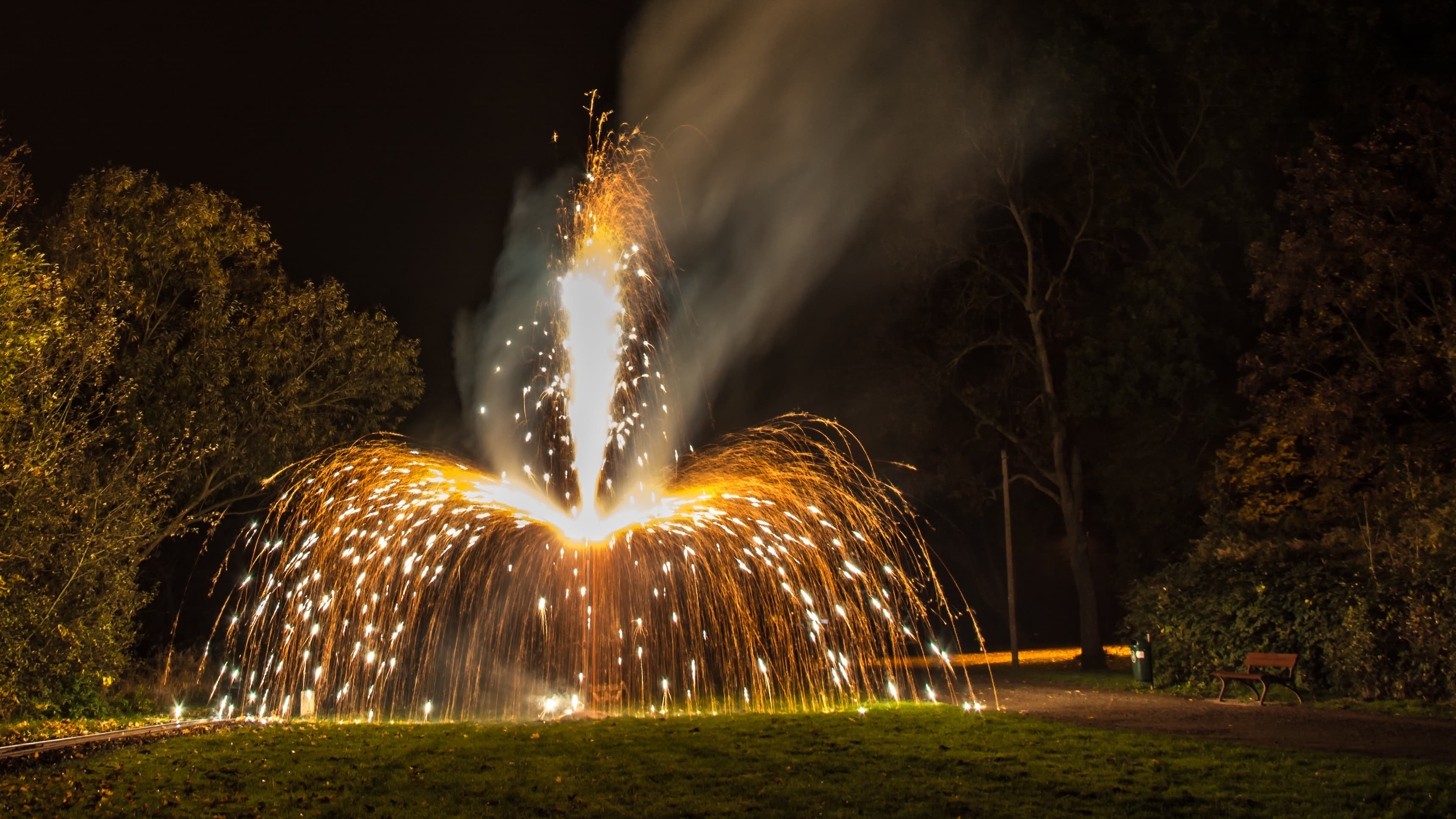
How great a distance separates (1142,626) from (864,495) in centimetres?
906

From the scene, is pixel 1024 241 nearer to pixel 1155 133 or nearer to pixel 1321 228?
pixel 1155 133

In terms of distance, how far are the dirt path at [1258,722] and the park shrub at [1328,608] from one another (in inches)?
58.1

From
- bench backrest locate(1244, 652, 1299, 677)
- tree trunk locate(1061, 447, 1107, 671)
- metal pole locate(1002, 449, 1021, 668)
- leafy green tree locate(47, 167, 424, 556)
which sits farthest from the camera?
metal pole locate(1002, 449, 1021, 668)

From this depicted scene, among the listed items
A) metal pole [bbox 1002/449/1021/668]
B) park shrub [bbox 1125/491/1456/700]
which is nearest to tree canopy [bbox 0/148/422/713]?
metal pole [bbox 1002/449/1021/668]

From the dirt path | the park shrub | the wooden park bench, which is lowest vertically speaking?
the dirt path

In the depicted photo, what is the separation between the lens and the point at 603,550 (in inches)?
646

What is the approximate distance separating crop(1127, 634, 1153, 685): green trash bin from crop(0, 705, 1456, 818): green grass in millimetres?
9596

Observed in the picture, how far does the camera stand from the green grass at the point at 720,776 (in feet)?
27.1

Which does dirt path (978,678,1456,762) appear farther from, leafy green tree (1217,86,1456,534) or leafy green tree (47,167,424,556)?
leafy green tree (47,167,424,556)

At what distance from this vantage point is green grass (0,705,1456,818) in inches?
A: 325

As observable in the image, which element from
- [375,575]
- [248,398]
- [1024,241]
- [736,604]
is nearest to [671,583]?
[736,604]

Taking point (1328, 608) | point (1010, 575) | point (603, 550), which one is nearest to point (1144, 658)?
point (1328, 608)

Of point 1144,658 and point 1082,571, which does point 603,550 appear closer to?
point 1144,658

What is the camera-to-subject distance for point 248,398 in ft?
68.5
